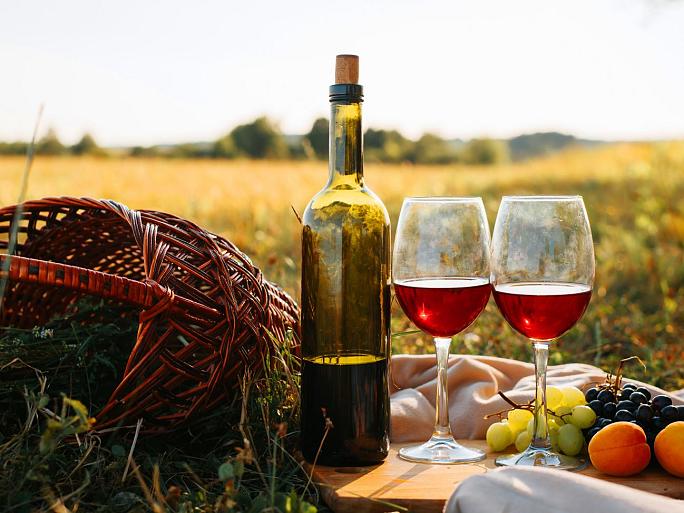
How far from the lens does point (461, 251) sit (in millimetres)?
1706

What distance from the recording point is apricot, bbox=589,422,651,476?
1.71m

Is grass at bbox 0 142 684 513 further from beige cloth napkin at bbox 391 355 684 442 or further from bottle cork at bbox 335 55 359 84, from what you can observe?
bottle cork at bbox 335 55 359 84

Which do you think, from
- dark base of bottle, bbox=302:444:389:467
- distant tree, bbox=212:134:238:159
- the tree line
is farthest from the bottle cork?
distant tree, bbox=212:134:238:159

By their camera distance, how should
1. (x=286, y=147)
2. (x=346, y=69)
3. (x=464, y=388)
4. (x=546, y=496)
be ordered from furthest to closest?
(x=286, y=147)
(x=464, y=388)
(x=346, y=69)
(x=546, y=496)

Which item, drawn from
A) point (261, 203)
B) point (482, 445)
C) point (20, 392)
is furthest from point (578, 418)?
point (261, 203)

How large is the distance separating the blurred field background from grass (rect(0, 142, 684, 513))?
16 mm

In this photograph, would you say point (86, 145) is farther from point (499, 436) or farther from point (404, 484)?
point (404, 484)

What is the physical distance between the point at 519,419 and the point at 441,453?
233mm

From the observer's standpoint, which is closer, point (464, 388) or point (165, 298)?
point (165, 298)

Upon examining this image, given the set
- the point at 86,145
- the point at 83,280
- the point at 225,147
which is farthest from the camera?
the point at 225,147

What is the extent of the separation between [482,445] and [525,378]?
388 millimetres

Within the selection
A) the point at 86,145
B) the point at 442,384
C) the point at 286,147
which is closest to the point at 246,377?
the point at 442,384

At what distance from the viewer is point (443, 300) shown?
1679mm

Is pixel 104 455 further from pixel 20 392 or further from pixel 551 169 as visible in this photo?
pixel 551 169
